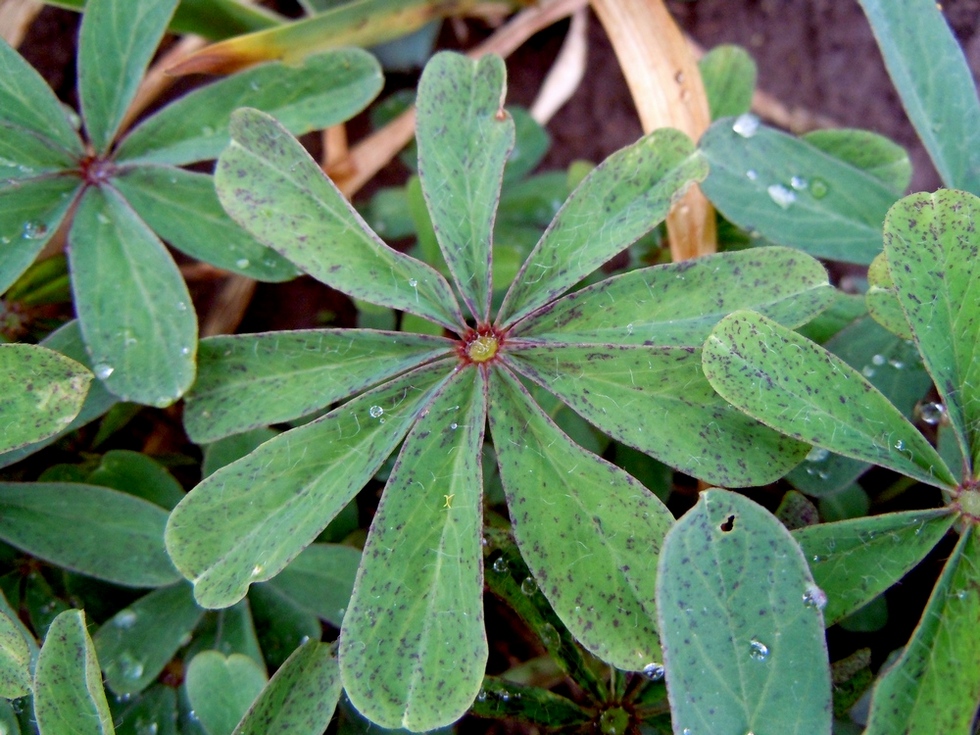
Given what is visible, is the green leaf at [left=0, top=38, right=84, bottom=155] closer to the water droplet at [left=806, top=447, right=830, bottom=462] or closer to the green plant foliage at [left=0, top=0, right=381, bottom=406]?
the green plant foliage at [left=0, top=0, right=381, bottom=406]

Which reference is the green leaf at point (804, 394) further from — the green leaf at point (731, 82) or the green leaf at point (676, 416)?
the green leaf at point (731, 82)

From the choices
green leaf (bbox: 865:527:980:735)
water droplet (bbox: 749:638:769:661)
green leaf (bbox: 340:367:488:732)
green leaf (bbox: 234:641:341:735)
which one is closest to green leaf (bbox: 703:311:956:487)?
green leaf (bbox: 865:527:980:735)

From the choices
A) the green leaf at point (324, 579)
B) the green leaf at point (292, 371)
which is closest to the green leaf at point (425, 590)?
the green leaf at point (292, 371)

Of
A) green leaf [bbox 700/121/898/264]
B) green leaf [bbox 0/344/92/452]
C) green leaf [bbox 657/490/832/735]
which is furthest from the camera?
green leaf [bbox 700/121/898/264]

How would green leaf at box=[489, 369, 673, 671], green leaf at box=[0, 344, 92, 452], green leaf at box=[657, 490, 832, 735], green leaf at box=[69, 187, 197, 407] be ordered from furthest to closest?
green leaf at box=[69, 187, 197, 407], green leaf at box=[0, 344, 92, 452], green leaf at box=[489, 369, 673, 671], green leaf at box=[657, 490, 832, 735]

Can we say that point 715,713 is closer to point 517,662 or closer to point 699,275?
point 699,275
